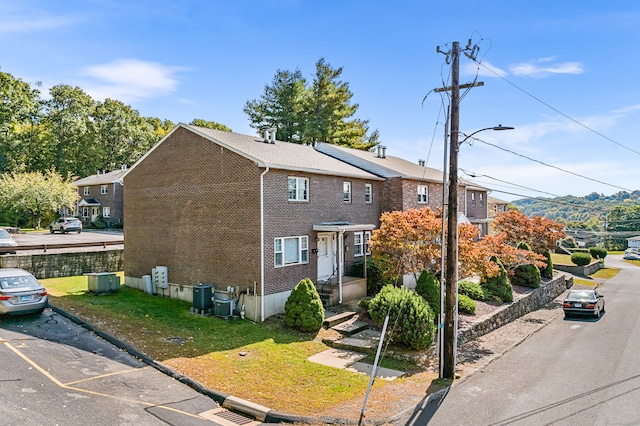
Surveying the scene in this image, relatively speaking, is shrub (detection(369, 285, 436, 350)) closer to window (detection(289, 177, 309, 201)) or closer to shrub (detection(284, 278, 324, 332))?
shrub (detection(284, 278, 324, 332))

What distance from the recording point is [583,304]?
24984mm

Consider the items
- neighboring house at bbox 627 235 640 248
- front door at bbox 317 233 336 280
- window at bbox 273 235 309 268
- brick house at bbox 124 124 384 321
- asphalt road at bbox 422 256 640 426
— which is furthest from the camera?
neighboring house at bbox 627 235 640 248

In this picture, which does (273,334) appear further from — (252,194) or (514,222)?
(514,222)

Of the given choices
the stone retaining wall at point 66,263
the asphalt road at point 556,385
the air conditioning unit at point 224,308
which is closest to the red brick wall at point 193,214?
the air conditioning unit at point 224,308

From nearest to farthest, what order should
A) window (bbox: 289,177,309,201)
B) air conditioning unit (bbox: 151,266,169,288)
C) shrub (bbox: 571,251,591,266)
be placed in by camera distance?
window (bbox: 289,177,309,201), air conditioning unit (bbox: 151,266,169,288), shrub (bbox: 571,251,591,266)

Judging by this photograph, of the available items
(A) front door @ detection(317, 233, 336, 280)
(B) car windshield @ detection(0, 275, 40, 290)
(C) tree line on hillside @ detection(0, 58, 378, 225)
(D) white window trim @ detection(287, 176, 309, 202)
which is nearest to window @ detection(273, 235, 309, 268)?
(A) front door @ detection(317, 233, 336, 280)

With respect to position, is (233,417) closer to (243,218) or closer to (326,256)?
(243,218)

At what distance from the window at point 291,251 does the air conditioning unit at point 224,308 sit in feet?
8.41

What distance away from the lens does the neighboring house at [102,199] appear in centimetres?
5694

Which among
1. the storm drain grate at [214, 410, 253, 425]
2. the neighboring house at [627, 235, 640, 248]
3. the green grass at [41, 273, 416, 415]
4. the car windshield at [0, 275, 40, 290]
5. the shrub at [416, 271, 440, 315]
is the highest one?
the car windshield at [0, 275, 40, 290]

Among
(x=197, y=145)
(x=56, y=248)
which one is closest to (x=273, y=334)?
(x=197, y=145)

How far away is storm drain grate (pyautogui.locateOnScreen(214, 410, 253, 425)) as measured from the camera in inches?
415

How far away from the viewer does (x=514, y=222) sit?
3375 centimetres

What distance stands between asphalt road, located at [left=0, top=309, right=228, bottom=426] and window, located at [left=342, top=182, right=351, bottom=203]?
1369cm
